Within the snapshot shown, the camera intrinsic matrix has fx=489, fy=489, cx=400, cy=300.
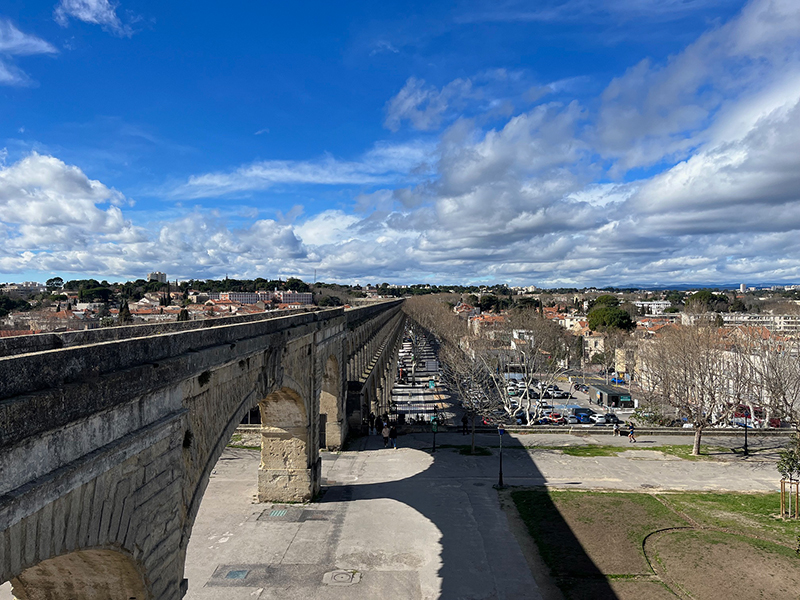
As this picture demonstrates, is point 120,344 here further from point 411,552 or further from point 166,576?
point 411,552

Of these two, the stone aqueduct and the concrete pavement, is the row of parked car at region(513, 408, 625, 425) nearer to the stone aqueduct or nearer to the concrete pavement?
the concrete pavement

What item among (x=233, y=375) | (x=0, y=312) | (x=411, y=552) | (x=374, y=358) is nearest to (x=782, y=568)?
(x=411, y=552)

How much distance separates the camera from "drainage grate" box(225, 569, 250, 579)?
37.7 ft

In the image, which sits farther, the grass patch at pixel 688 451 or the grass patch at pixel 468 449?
the grass patch at pixel 688 451

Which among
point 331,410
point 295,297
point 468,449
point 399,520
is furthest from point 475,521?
point 295,297

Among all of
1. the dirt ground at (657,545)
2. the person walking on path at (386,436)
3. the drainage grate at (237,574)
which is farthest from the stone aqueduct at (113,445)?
the person walking on path at (386,436)

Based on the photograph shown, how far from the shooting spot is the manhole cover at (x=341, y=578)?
37.3ft

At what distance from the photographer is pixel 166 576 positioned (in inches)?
272

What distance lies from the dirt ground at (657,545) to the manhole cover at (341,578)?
14.5 feet

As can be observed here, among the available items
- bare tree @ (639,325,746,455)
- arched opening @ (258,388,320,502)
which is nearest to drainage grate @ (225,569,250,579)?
arched opening @ (258,388,320,502)

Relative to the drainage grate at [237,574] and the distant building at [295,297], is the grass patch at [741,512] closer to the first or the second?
the drainage grate at [237,574]

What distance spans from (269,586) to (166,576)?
16.3ft

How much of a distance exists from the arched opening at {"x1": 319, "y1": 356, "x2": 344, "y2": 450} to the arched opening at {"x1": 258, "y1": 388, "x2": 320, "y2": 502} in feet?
18.3

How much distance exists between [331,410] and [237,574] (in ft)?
34.3
